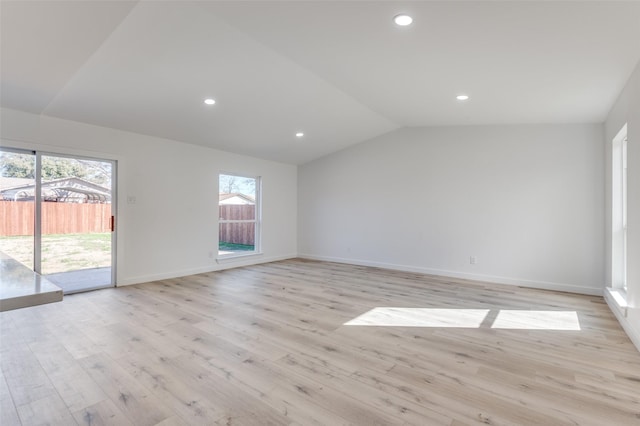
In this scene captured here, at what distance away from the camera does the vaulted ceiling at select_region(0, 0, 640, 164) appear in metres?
2.36

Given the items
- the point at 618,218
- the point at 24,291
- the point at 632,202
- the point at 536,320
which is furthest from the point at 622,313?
the point at 24,291

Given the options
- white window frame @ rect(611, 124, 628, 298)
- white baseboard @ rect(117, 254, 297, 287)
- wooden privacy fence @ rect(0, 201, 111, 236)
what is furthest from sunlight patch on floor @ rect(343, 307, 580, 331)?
wooden privacy fence @ rect(0, 201, 111, 236)

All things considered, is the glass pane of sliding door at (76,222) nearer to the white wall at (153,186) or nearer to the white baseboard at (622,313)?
the white wall at (153,186)

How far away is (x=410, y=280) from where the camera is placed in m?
5.41

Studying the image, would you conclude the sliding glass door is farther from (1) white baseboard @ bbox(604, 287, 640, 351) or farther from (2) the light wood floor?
(1) white baseboard @ bbox(604, 287, 640, 351)

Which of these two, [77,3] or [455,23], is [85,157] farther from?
[455,23]

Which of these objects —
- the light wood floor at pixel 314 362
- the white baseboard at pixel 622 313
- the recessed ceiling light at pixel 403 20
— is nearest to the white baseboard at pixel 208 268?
the light wood floor at pixel 314 362

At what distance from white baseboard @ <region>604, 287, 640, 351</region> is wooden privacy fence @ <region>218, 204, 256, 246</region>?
598 cm

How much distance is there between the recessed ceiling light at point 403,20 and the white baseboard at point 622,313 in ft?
10.7

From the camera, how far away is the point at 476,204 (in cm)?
549

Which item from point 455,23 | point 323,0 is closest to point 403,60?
point 455,23

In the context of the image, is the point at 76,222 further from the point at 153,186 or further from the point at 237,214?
the point at 237,214

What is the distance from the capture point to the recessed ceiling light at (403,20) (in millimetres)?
2432

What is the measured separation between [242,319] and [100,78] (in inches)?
117
